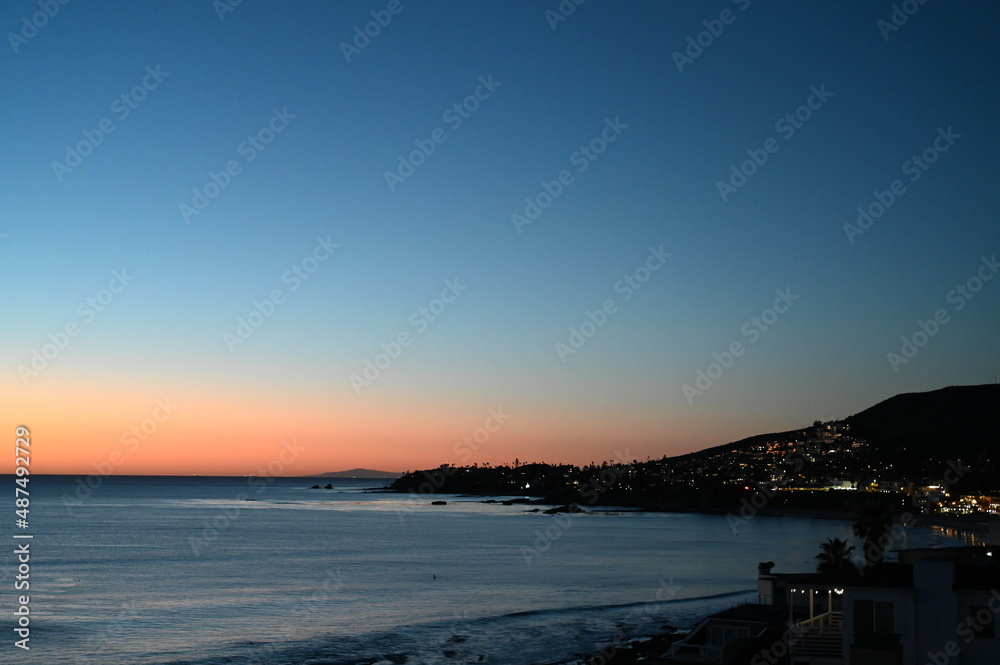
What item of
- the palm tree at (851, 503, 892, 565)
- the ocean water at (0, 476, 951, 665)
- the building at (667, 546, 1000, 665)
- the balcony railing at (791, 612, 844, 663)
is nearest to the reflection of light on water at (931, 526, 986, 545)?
the ocean water at (0, 476, 951, 665)

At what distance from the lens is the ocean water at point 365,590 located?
45.4m

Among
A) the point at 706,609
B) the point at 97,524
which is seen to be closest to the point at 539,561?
the point at 706,609

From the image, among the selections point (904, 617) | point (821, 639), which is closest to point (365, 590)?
point (821, 639)

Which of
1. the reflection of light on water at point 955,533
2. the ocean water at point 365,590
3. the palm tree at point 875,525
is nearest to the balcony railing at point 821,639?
the ocean water at point 365,590

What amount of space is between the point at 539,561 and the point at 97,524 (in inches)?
3235

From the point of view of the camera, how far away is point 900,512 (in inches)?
6811

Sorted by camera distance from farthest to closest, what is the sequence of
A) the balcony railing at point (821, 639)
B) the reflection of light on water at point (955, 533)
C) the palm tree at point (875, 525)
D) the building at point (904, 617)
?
the reflection of light on water at point (955, 533) → the palm tree at point (875, 525) → the balcony railing at point (821, 639) → the building at point (904, 617)

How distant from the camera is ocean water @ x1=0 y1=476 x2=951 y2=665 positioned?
45.4m

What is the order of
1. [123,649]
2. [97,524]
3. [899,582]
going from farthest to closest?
[97,524] < [123,649] < [899,582]

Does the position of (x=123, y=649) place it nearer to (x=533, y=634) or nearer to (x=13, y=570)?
(x=533, y=634)

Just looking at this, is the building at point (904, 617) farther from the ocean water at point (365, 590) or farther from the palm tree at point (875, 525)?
the palm tree at point (875, 525)

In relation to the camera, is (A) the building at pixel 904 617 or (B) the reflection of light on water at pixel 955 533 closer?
(A) the building at pixel 904 617

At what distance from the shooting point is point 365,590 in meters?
67.9

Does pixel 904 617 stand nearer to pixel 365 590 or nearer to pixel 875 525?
pixel 875 525
